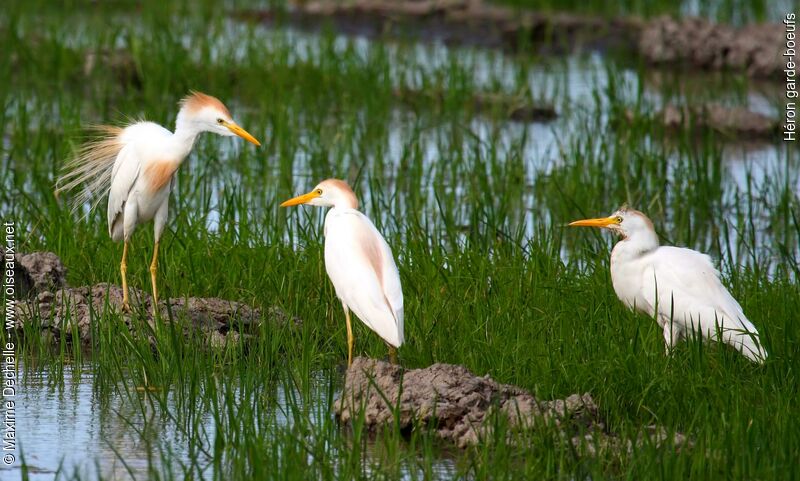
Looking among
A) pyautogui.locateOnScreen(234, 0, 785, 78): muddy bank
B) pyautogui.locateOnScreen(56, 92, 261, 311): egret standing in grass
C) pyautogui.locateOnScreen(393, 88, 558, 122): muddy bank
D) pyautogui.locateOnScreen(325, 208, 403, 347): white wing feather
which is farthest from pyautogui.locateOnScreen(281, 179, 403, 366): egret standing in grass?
pyautogui.locateOnScreen(234, 0, 785, 78): muddy bank

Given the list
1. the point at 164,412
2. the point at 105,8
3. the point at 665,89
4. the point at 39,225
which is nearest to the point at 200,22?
the point at 105,8

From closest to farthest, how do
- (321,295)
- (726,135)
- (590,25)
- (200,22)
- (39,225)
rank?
1. (321,295)
2. (39,225)
3. (726,135)
4. (200,22)
5. (590,25)

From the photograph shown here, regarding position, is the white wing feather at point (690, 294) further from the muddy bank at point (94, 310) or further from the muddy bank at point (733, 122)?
the muddy bank at point (733, 122)

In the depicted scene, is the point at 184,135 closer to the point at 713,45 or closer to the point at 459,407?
the point at 459,407

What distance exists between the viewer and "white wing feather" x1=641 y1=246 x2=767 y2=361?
6.02m

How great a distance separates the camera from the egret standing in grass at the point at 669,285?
19.8ft

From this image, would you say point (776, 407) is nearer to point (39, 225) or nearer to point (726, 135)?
point (39, 225)

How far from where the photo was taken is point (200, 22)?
48.8 feet

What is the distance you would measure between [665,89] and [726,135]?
114 centimetres

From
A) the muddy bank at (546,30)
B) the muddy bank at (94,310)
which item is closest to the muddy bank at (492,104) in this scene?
the muddy bank at (546,30)

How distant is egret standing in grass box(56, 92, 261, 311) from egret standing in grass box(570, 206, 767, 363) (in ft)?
5.57
